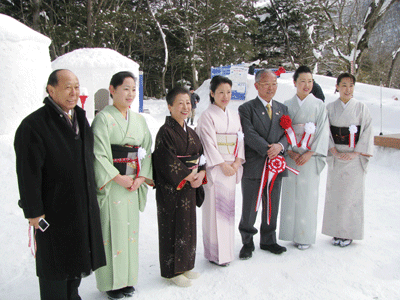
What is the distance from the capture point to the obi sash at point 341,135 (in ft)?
11.0

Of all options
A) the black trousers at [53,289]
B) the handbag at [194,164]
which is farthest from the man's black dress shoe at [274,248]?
the black trousers at [53,289]

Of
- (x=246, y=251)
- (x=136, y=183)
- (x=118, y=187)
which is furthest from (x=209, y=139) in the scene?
(x=246, y=251)

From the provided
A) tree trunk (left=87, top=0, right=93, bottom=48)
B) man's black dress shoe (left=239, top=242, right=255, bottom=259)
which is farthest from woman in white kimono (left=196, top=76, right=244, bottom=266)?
tree trunk (left=87, top=0, right=93, bottom=48)

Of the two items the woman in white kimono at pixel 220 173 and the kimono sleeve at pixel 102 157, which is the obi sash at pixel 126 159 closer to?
the kimono sleeve at pixel 102 157

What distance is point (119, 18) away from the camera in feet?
57.1

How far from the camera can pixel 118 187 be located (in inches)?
92.0

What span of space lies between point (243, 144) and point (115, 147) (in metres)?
1.27

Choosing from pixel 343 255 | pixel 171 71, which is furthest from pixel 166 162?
pixel 171 71

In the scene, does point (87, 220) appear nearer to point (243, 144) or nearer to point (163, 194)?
point (163, 194)

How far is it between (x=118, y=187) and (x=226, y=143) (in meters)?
1.09

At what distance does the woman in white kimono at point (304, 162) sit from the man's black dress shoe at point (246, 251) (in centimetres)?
50

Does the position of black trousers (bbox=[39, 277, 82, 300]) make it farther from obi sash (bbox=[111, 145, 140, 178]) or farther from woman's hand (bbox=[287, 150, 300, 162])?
woman's hand (bbox=[287, 150, 300, 162])

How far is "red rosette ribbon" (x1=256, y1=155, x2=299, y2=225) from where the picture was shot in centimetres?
300

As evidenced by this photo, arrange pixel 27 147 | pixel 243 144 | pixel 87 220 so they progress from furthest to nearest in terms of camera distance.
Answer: pixel 243 144 → pixel 87 220 → pixel 27 147
